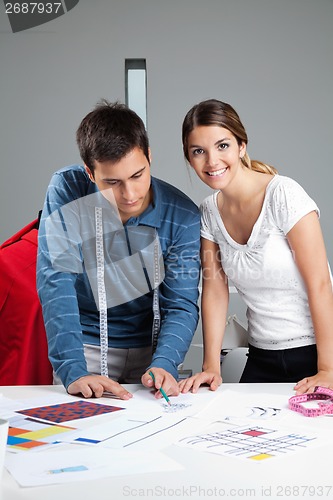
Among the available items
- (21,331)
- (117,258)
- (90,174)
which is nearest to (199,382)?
(117,258)

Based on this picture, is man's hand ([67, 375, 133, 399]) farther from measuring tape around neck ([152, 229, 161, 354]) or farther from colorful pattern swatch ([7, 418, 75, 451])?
measuring tape around neck ([152, 229, 161, 354])

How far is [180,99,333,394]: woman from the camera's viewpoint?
1695mm

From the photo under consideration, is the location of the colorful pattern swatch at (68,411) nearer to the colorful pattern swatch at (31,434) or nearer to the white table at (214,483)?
the colorful pattern swatch at (31,434)

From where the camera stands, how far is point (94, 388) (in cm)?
148

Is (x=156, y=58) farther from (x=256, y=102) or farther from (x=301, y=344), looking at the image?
(x=301, y=344)

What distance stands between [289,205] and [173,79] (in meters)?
3.04

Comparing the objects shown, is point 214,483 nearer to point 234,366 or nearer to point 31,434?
point 31,434

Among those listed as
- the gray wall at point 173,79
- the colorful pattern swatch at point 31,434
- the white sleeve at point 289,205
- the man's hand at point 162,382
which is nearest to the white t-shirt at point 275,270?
the white sleeve at point 289,205

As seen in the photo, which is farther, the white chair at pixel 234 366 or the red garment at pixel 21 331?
the white chair at pixel 234 366

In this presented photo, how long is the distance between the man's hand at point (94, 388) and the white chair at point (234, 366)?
832mm

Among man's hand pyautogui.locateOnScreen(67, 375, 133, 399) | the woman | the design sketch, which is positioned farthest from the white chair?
the design sketch

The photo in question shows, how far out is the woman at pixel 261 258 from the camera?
1.70 m

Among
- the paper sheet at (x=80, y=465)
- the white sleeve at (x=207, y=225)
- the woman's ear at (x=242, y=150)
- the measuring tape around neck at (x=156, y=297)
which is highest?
the woman's ear at (x=242, y=150)

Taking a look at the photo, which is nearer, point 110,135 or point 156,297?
point 110,135
